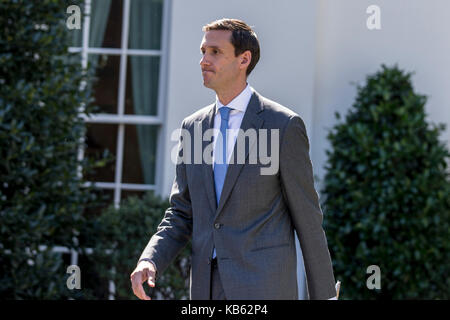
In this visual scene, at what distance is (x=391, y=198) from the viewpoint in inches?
222

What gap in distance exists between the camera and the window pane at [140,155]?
6.32 metres

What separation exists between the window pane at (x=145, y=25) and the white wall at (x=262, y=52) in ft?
0.96

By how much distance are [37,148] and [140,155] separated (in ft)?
4.54

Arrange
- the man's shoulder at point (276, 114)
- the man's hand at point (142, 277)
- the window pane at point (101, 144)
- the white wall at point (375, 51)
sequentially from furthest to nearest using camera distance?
the window pane at point (101, 144) < the white wall at point (375, 51) < the man's shoulder at point (276, 114) < the man's hand at point (142, 277)

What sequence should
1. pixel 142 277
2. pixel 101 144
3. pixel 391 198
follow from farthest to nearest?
pixel 101 144 < pixel 391 198 < pixel 142 277

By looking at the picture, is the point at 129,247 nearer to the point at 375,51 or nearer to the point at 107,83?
the point at 107,83

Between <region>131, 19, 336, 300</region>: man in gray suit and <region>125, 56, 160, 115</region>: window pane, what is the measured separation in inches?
132

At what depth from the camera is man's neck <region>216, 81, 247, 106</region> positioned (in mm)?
2990

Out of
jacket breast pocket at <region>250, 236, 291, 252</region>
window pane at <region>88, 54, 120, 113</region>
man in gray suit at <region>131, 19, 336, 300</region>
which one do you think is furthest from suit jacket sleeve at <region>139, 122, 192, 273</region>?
window pane at <region>88, 54, 120, 113</region>

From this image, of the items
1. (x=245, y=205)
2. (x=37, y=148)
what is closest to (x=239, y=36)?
(x=245, y=205)

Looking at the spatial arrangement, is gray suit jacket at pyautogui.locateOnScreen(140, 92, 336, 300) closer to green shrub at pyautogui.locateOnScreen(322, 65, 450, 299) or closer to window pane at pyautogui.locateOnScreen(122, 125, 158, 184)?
green shrub at pyautogui.locateOnScreen(322, 65, 450, 299)

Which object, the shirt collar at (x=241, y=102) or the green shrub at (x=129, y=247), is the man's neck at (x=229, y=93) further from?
the green shrub at (x=129, y=247)

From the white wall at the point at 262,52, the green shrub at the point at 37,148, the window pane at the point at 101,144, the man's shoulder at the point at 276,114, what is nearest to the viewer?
the man's shoulder at the point at 276,114

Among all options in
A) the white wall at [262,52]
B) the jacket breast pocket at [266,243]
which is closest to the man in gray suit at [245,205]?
the jacket breast pocket at [266,243]
